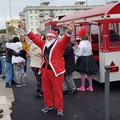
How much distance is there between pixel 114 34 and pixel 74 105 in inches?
86.7

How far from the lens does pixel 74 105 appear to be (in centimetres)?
684

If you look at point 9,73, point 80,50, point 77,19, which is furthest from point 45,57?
point 77,19

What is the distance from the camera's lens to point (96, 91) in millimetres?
8109

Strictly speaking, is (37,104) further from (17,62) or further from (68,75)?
(17,62)

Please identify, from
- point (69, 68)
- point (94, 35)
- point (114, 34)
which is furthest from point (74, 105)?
point (94, 35)

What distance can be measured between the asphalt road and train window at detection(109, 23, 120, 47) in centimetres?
126

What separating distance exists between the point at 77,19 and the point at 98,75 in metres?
2.51

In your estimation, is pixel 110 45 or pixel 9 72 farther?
pixel 9 72

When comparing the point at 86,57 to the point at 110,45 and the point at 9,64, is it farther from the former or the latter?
the point at 9,64

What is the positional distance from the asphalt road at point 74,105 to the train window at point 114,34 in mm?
1261

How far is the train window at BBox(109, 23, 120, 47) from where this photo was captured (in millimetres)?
7727

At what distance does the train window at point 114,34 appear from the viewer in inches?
304

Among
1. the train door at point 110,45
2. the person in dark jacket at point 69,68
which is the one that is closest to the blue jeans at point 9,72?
the person in dark jacket at point 69,68

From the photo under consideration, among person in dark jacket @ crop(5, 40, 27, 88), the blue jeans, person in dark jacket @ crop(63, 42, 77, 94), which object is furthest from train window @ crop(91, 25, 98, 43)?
the blue jeans
